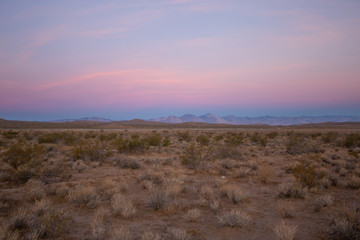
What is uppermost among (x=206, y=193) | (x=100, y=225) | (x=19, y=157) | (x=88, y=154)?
(x=19, y=157)

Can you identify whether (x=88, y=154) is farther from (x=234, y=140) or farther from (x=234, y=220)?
(x=234, y=140)

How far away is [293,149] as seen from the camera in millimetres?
17938

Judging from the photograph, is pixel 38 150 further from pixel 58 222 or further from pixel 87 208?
pixel 58 222

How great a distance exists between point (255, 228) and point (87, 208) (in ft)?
16.1

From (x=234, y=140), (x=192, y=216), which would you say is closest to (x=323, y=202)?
(x=192, y=216)

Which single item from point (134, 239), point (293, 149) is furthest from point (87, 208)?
point (293, 149)

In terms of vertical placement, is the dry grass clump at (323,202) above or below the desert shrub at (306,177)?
below

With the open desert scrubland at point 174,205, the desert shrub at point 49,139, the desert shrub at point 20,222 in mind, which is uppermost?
the desert shrub at point 49,139

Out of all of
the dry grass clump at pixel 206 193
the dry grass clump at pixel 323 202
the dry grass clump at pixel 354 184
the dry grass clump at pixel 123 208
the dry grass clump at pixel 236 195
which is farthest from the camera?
the dry grass clump at pixel 354 184

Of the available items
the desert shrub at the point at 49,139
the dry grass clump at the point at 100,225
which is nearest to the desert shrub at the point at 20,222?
the dry grass clump at the point at 100,225

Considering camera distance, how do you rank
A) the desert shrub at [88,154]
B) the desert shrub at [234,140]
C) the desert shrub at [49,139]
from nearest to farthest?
1. the desert shrub at [88,154]
2. the desert shrub at [234,140]
3. the desert shrub at [49,139]

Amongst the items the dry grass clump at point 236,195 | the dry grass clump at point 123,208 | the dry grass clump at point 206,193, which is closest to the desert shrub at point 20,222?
the dry grass clump at point 123,208

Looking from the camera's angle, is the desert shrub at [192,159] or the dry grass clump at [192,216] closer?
the dry grass clump at [192,216]

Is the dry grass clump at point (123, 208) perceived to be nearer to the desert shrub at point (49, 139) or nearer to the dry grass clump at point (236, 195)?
the dry grass clump at point (236, 195)
